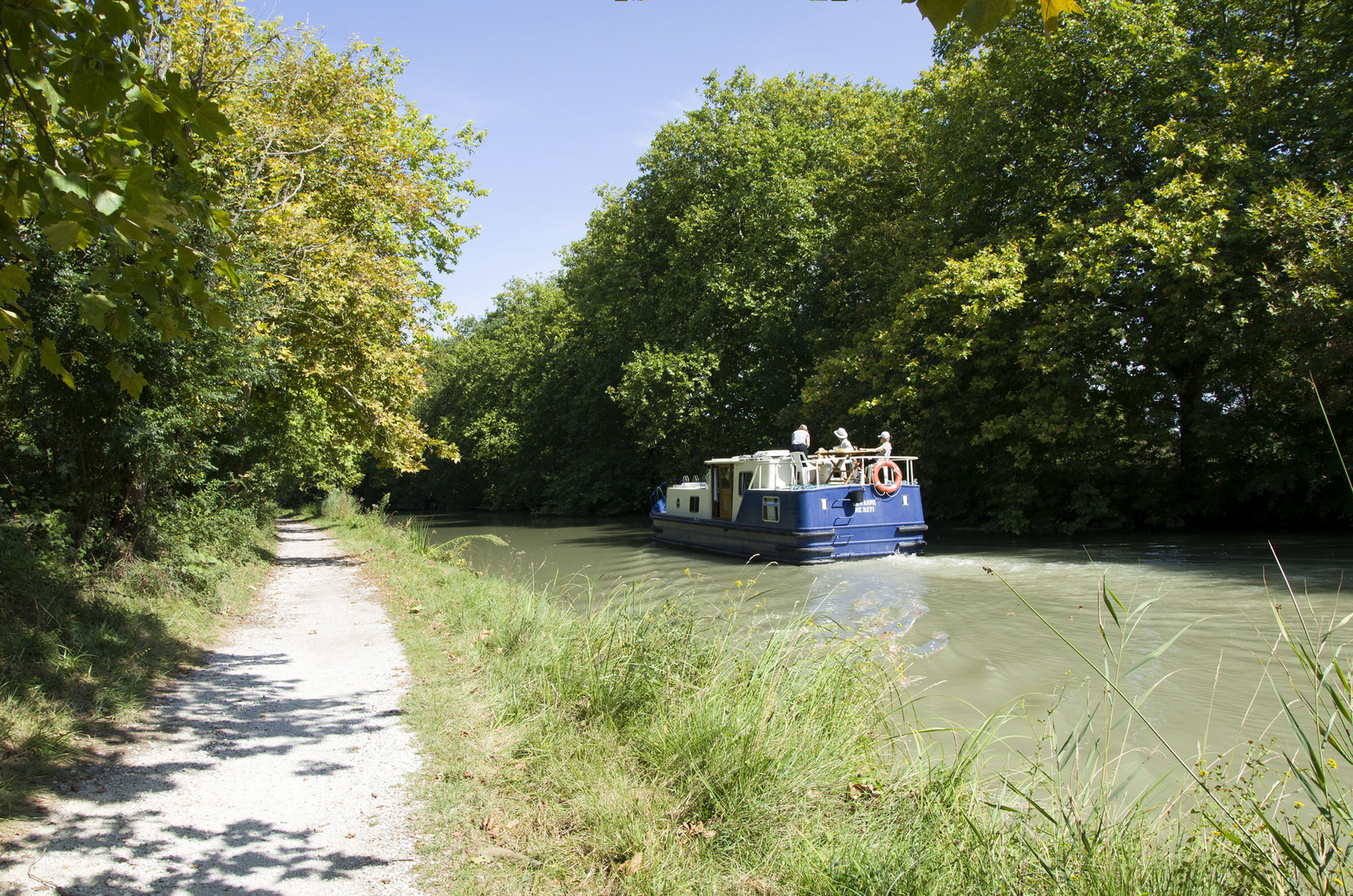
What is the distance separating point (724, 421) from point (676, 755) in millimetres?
27858

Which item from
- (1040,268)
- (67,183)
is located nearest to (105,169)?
(67,183)

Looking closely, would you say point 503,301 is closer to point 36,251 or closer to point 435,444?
point 435,444

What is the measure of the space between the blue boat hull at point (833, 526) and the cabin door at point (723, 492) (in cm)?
139

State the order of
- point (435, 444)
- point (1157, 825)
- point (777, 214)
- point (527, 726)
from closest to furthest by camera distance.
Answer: point (1157, 825), point (527, 726), point (435, 444), point (777, 214)

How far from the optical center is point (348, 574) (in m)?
14.0

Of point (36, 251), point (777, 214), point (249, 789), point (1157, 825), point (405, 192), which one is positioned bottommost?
point (249, 789)

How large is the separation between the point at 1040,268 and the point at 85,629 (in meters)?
20.1

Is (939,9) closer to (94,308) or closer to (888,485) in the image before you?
(94,308)

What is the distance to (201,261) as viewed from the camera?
9422 millimetres

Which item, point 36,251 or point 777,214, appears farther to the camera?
point 777,214

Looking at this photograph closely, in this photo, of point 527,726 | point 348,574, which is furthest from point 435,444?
point 527,726

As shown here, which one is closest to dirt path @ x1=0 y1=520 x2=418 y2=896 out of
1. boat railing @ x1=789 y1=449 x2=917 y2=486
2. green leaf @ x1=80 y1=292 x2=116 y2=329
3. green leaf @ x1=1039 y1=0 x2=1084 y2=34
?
green leaf @ x1=80 y1=292 x2=116 y2=329

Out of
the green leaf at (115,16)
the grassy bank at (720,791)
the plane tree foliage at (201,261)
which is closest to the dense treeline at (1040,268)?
the plane tree foliage at (201,261)

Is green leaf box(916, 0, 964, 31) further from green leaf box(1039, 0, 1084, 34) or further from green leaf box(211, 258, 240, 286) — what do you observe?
green leaf box(211, 258, 240, 286)
